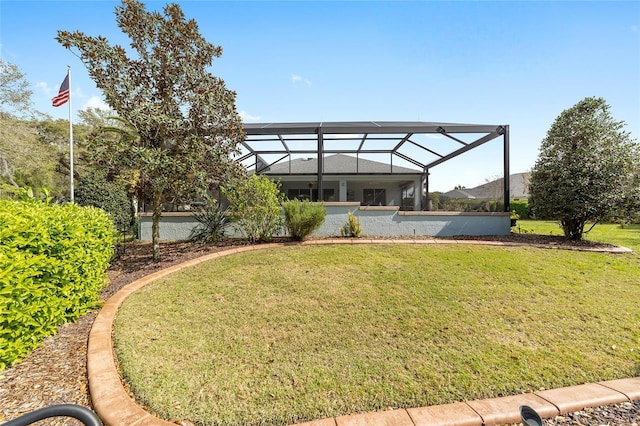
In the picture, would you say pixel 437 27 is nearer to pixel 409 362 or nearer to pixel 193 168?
pixel 193 168

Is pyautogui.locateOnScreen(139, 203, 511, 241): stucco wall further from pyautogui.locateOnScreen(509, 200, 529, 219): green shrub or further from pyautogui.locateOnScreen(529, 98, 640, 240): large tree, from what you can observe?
pyautogui.locateOnScreen(509, 200, 529, 219): green shrub

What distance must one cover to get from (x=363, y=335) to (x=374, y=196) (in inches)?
738

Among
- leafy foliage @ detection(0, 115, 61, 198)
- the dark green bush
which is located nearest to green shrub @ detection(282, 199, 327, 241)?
the dark green bush

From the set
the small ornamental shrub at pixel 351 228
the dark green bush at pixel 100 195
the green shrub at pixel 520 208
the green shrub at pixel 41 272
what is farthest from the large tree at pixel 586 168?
the green shrub at pixel 520 208

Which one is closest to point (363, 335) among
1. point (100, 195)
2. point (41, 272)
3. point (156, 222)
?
point (41, 272)

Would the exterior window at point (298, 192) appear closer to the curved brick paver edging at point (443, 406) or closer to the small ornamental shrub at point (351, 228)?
the small ornamental shrub at point (351, 228)

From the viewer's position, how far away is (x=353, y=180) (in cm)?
1888

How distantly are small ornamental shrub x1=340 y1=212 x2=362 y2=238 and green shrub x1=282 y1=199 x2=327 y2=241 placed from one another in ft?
3.71

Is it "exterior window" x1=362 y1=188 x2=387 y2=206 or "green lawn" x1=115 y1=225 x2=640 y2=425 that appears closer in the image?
"green lawn" x1=115 y1=225 x2=640 y2=425

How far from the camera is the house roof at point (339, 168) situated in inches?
726

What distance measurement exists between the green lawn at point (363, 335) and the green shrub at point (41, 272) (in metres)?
0.64

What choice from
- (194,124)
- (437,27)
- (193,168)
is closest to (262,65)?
(194,124)

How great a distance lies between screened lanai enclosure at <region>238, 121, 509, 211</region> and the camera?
8.99m

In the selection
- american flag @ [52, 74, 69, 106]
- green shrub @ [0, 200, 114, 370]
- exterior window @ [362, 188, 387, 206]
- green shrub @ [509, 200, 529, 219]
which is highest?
american flag @ [52, 74, 69, 106]
